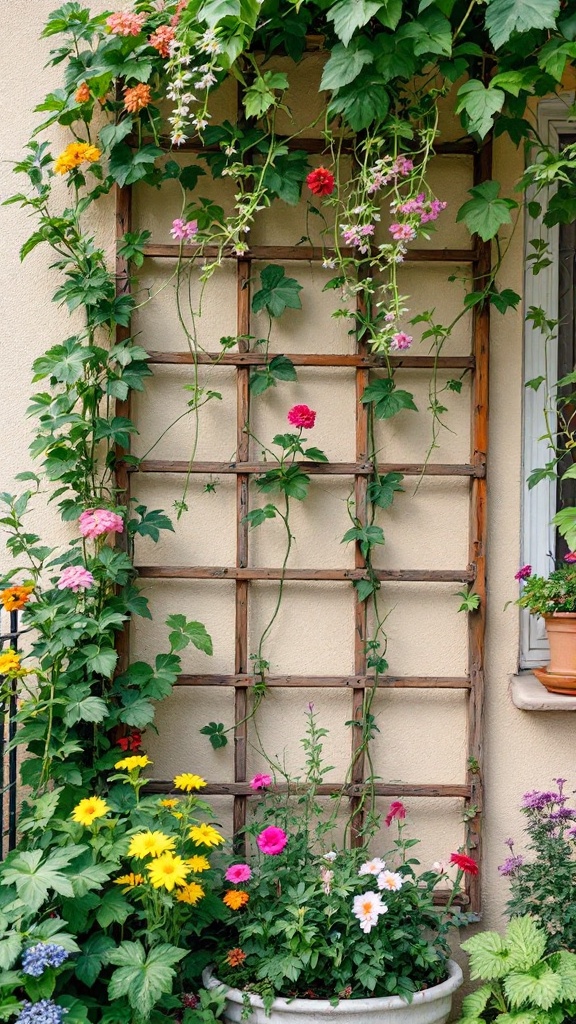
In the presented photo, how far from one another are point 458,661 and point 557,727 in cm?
33

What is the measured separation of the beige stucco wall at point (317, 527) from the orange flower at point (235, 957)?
521mm

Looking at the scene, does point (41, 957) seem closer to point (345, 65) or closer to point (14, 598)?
point (14, 598)

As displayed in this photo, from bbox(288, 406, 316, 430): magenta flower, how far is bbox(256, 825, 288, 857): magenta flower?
1.02 metres

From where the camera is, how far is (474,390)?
2.54m

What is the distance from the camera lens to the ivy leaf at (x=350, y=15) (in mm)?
2029

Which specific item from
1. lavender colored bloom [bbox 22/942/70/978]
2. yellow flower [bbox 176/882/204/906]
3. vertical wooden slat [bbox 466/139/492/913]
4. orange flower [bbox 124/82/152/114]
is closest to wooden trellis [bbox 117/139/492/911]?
vertical wooden slat [bbox 466/139/492/913]

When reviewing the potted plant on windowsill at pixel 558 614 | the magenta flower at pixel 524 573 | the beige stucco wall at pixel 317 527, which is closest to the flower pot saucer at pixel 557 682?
the potted plant on windowsill at pixel 558 614

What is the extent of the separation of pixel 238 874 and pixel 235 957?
179 mm

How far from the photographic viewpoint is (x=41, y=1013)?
1.83 meters

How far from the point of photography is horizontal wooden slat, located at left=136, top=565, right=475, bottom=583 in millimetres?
2504

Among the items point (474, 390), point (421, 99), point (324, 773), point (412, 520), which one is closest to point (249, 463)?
point (412, 520)

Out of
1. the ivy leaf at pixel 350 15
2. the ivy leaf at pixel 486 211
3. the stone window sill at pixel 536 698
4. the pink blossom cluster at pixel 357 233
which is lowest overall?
the stone window sill at pixel 536 698

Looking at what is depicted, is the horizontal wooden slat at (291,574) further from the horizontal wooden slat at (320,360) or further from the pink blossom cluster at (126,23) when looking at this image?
the pink blossom cluster at (126,23)

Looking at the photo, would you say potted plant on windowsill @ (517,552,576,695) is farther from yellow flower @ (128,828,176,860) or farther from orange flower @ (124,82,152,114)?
orange flower @ (124,82,152,114)
